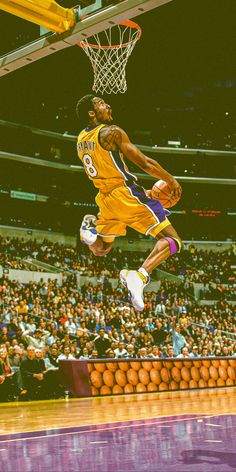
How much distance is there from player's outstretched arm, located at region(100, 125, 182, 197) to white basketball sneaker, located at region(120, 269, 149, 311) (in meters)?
0.90

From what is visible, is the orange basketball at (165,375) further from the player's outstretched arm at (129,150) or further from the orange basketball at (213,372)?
the player's outstretched arm at (129,150)

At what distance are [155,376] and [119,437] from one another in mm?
8380

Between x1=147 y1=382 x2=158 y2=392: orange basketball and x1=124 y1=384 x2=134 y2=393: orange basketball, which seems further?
x1=147 y1=382 x2=158 y2=392: orange basketball

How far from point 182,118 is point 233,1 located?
45.1 ft

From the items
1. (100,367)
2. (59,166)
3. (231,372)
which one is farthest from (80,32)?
(59,166)

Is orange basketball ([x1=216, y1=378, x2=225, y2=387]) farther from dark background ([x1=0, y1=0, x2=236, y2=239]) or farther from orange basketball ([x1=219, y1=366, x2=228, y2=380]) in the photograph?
dark background ([x1=0, y1=0, x2=236, y2=239])

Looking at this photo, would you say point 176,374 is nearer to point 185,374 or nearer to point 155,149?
point 185,374

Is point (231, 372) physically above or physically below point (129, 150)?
below

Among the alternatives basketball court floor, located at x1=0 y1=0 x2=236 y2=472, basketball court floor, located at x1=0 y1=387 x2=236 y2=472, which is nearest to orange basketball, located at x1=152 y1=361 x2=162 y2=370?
basketball court floor, located at x1=0 y1=387 x2=236 y2=472

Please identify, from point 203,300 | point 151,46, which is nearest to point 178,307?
point 203,300

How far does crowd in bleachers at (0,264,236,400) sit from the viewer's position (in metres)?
Answer: 13.2

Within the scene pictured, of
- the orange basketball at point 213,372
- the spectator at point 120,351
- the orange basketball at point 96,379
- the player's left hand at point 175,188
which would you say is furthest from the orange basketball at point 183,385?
the player's left hand at point 175,188

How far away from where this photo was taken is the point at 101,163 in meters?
5.42

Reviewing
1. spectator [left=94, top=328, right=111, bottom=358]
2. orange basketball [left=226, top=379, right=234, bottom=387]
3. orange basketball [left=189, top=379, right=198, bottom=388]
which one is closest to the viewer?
spectator [left=94, top=328, right=111, bottom=358]
